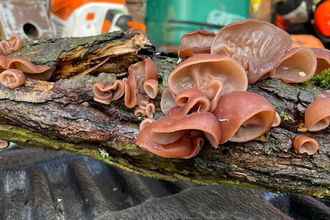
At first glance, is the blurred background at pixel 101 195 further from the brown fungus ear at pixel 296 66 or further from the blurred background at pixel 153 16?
the brown fungus ear at pixel 296 66

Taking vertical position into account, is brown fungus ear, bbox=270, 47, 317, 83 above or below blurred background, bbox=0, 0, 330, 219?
above

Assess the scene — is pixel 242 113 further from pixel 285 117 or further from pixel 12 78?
pixel 12 78

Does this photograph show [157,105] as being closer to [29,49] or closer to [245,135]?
[245,135]

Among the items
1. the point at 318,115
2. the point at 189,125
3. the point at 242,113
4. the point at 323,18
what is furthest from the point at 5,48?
the point at 323,18

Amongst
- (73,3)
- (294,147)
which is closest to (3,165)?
(294,147)

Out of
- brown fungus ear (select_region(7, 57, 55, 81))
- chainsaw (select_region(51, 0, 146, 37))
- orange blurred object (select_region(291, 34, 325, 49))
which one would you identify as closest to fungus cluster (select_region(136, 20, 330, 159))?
brown fungus ear (select_region(7, 57, 55, 81))

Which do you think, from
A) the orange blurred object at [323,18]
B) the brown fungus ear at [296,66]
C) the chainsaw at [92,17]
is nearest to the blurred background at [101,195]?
the chainsaw at [92,17]

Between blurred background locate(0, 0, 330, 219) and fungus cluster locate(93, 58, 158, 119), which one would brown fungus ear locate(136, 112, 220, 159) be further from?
blurred background locate(0, 0, 330, 219)
